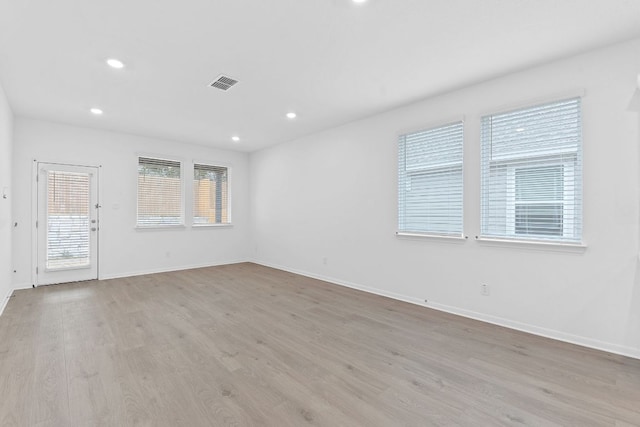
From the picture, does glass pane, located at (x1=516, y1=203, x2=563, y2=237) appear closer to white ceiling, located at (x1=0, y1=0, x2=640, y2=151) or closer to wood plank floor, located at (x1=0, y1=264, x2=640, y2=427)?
wood plank floor, located at (x1=0, y1=264, x2=640, y2=427)

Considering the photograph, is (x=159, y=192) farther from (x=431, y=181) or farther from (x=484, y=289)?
(x=484, y=289)

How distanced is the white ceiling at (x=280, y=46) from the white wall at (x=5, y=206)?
0.97 feet

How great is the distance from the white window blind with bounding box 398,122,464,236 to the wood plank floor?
3.65ft

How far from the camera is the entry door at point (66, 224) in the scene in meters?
4.88

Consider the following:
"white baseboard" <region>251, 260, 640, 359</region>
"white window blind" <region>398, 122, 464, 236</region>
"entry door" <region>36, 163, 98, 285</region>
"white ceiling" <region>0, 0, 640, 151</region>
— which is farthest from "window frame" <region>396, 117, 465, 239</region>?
"entry door" <region>36, 163, 98, 285</region>

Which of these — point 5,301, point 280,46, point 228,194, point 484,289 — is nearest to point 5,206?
point 5,301

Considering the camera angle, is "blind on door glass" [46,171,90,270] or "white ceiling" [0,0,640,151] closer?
"white ceiling" [0,0,640,151]

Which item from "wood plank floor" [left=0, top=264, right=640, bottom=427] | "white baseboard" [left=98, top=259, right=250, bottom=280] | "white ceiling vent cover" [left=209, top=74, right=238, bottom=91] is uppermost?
"white ceiling vent cover" [left=209, top=74, right=238, bottom=91]

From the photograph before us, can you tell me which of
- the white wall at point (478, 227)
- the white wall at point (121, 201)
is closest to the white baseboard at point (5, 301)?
the white wall at point (121, 201)

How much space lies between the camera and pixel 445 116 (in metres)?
3.70

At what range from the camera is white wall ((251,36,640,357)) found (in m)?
2.57

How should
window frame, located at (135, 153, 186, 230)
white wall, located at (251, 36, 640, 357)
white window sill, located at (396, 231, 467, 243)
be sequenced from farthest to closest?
window frame, located at (135, 153, 186, 230), white window sill, located at (396, 231, 467, 243), white wall, located at (251, 36, 640, 357)

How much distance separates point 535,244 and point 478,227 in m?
0.57

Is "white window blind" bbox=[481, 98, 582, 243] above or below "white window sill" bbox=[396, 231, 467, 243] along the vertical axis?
above
